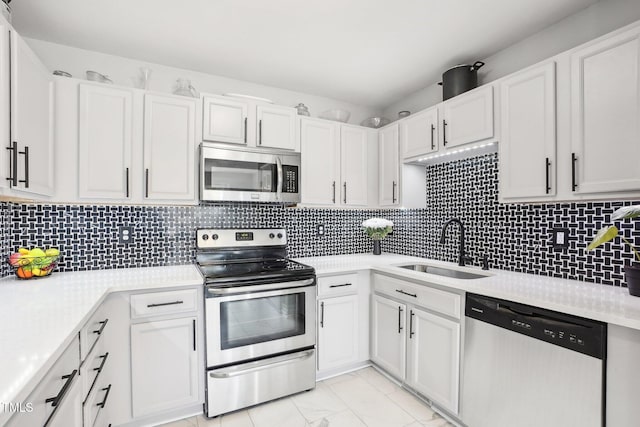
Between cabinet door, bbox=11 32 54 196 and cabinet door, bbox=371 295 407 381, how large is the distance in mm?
2391

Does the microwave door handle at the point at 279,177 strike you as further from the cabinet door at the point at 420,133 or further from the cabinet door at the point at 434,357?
the cabinet door at the point at 434,357

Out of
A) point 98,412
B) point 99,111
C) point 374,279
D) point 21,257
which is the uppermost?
point 99,111

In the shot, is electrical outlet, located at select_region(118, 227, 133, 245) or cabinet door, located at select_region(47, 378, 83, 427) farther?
electrical outlet, located at select_region(118, 227, 133, 245)

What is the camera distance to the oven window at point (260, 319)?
205cm

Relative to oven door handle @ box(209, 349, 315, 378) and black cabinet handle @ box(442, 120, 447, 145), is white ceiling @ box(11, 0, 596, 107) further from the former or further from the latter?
oven door handle @ box(209, 349, 315, 378)

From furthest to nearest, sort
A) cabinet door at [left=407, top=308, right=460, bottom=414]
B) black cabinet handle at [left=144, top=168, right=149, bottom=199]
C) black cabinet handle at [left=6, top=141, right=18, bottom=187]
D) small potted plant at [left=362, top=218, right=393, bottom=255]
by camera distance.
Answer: small potted plant at [left=362, top=218, right=393, bottom=255] → black cabinet handle at [left=144, top=168, right=149, bottom=199] → cabinet door at [left=407, top=308, right=460, bottom=414] → black cabinet handle at [left=6, top=141, right=18, bottom=187]

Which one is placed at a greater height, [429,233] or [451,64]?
[451,64]

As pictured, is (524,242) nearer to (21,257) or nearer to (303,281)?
(303,281)

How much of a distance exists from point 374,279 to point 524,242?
113 cm

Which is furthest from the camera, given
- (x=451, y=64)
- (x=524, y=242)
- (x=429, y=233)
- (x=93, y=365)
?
(x=429, y=233)

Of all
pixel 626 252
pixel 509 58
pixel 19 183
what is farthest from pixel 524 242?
pixel 19 183

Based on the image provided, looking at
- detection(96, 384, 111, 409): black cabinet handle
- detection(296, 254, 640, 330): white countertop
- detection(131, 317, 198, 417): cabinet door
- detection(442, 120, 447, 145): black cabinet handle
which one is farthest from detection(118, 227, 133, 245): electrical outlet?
detection(442, 120, 447, 145): black cabinet handle

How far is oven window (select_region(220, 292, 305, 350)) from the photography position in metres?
2.05

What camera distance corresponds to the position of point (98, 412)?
5.14ft
